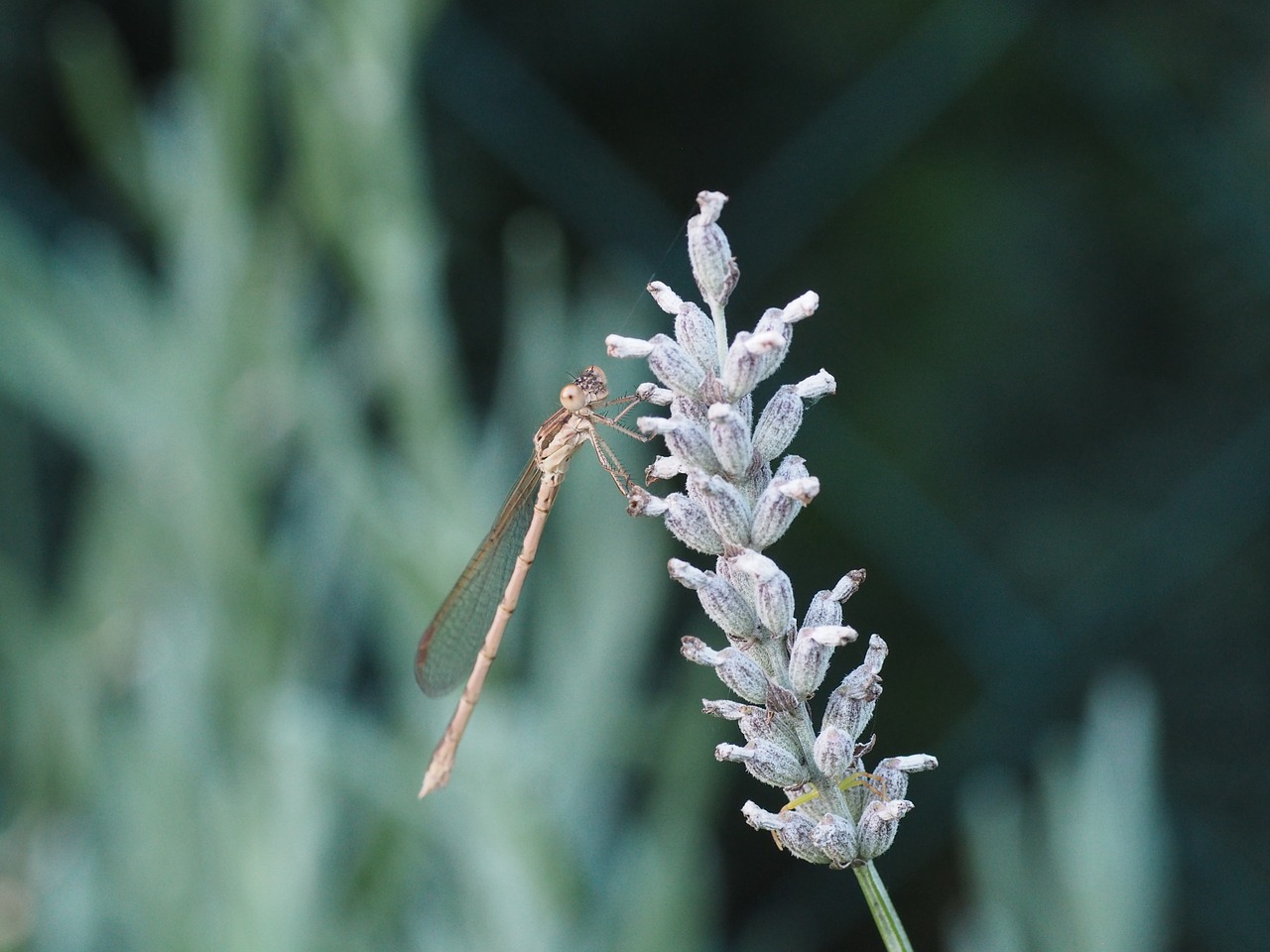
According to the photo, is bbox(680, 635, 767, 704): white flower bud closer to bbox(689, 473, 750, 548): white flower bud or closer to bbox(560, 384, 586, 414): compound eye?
bbox(689, 473, 750, 548): white flower bud

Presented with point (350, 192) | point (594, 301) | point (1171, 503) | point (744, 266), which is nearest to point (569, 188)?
point (744, 266)

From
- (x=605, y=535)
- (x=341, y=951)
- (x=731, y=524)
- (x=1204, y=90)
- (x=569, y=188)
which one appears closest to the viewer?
(x=731, y=524)

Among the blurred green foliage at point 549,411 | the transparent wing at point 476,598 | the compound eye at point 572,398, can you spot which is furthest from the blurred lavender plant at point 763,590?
the blurred green foliage at point 549,411

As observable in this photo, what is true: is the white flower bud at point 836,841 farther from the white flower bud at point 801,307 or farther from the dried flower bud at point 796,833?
the white flower bud at point 801,307

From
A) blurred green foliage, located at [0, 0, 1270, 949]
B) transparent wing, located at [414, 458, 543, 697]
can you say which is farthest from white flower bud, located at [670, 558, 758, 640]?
blurred green foliage, located at [0, 0, 1270, 949]

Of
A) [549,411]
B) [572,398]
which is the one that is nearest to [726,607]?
[572,398]

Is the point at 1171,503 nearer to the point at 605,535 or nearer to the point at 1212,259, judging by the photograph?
the point at 1212,259

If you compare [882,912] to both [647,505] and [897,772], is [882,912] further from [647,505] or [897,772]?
[647,505]
